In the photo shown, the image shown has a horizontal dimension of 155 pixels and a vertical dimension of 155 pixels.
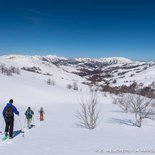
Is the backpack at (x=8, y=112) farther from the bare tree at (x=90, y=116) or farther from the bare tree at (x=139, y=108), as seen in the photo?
the bare tree at (x=139, y=108)

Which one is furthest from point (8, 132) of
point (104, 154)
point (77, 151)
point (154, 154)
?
point (154, 154)

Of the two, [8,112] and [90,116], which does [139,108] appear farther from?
[8,112]

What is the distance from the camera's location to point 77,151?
28.8 ft

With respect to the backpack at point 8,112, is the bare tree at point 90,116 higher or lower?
lower

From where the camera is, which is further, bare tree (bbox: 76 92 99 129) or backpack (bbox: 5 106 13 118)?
bare tree (bbox: 76 92 99 129)

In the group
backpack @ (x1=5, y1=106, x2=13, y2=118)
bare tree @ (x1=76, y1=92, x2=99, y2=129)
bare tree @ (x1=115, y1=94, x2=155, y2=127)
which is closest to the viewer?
backpack @ (x1=5, y1=106, x2=13, y2=118)

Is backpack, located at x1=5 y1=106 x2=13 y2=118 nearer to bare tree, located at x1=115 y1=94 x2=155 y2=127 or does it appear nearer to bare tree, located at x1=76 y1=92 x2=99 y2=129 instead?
bare tree, located at x1=76 y1=92 x2=99 y2=129

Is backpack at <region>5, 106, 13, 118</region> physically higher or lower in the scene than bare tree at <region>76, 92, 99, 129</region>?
higher

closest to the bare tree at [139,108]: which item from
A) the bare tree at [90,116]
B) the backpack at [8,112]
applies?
the bare tree at [90,116]

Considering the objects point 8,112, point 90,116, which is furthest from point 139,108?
point 8,112

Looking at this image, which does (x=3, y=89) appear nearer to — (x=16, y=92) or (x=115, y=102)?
(x=16, y=92)

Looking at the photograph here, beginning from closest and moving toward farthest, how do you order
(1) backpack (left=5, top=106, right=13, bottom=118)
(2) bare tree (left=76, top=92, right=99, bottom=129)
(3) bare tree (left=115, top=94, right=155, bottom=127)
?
(1) backpack (left=5, top=106, right=13, bottom=118) → (2) bare tree (left=76, top=92, right=99, bottom=129) → (3) bare tree (left=115, top=94, right=155, bottom=127)

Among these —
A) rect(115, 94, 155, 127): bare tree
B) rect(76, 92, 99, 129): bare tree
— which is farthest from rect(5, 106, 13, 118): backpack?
rect(115, 94, 155, 127): bare tree

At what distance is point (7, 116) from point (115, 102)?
67120 mm
